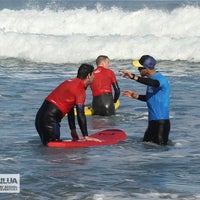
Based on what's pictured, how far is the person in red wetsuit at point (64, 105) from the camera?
11750 millimetres

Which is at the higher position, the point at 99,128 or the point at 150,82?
the point at 150,82

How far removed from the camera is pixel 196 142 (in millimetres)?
12695

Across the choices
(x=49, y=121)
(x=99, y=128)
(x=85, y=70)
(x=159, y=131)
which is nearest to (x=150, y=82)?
(x=159, y=131)

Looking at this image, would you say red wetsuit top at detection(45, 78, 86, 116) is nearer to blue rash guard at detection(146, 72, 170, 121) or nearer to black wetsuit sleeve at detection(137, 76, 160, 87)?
black wetsuit sleeve at detection(137, 76, 160, 87)

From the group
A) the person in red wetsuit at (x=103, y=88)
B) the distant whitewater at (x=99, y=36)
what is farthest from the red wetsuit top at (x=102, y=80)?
the distant whitewater at (x=99, y=36)

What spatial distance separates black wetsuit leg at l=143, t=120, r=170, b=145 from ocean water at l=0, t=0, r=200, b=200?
0.55 ft

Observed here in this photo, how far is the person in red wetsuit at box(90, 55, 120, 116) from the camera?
15969 mm

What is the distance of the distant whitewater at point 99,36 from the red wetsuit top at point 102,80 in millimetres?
12966

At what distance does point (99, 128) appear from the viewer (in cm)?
1461

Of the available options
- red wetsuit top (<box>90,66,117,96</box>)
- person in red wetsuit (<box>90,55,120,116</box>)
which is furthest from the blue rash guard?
red wetsuit top (<box>90,66,117,96</box>)

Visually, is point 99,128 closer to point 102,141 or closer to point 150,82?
point 102,141

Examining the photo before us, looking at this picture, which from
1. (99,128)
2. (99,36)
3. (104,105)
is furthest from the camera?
(99,36)

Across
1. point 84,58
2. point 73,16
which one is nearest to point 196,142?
point 84,58

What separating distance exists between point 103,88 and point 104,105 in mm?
361
